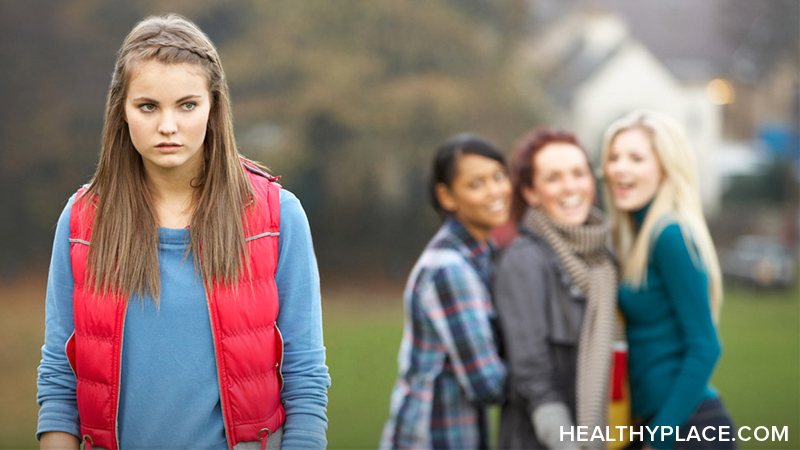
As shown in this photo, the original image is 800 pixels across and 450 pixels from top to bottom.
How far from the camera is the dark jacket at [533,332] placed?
266cm

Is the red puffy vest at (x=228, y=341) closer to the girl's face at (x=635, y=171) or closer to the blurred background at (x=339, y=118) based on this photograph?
the girl's face at (x=635, y=171)

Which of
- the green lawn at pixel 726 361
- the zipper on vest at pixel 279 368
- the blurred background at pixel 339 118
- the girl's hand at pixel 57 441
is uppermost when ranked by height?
the blurred background at pixel 339 118

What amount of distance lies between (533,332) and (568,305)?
186 mm

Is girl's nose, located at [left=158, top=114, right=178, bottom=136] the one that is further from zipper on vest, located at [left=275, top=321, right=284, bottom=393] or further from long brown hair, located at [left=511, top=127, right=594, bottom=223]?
long brown hair, located at [left=511, top=127, right=594, bottom=223]

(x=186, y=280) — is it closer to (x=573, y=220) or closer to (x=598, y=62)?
(x=573, y=220)

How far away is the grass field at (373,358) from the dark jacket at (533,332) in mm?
4608

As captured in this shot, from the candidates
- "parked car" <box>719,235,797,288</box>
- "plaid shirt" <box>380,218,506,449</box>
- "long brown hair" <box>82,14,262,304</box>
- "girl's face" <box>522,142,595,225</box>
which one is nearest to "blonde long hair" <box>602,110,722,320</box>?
"girl's face" <box>522,142,595,225</box>

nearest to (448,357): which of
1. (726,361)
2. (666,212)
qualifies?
(666,212)

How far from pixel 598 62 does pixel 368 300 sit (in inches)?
402

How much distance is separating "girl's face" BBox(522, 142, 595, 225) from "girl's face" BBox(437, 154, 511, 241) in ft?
0.50

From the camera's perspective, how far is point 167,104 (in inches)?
66.6

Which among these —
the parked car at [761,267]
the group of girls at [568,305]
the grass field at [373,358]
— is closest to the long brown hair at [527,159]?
the group of girls at [568,305]

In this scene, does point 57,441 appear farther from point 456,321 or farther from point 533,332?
point 533,332

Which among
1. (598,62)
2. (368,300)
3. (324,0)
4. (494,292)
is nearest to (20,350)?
(368,300)
